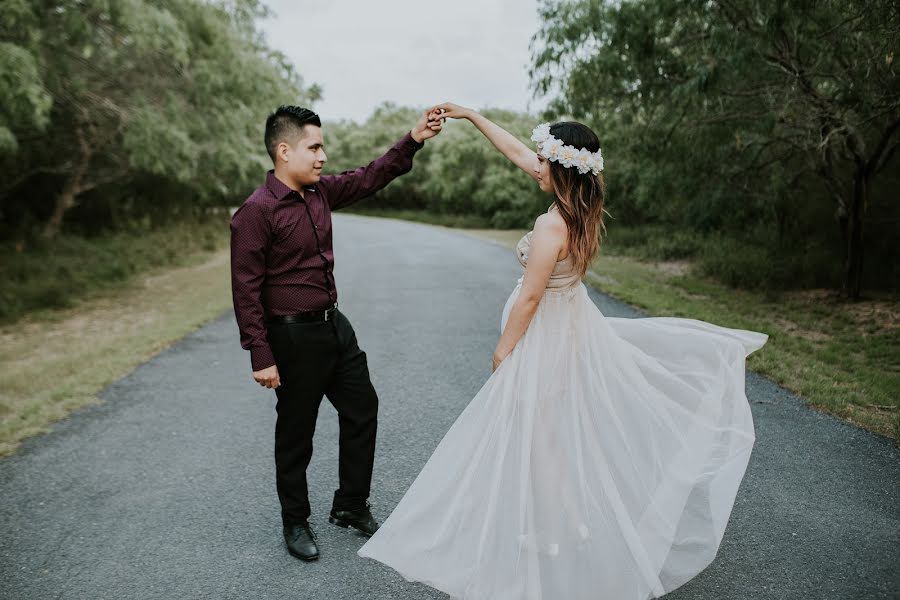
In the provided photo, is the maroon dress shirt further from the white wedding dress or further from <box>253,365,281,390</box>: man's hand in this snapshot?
the white wedding dress

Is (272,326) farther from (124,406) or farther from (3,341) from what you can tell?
(3,341)

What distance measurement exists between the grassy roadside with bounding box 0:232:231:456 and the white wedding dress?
3.92 metres

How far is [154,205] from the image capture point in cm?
2280

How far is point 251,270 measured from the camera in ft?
10.5

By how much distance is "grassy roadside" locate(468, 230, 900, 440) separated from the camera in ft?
18.5

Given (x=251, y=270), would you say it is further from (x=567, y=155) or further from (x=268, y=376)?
(x=567, y=155)

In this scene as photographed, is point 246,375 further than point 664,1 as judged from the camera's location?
No

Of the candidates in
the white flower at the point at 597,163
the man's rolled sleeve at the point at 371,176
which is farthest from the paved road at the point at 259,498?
the white flower at the point at 597,163

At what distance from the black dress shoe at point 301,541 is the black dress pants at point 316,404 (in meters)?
0.05

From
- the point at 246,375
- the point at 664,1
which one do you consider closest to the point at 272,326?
the point at 246,375

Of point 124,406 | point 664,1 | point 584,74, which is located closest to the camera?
point 124,406

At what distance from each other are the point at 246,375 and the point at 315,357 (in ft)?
12.7

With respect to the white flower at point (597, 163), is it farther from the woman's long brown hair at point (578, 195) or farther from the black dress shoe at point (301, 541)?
the black dress shoe at point (301, 541)

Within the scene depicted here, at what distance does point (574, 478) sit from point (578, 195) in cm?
123
